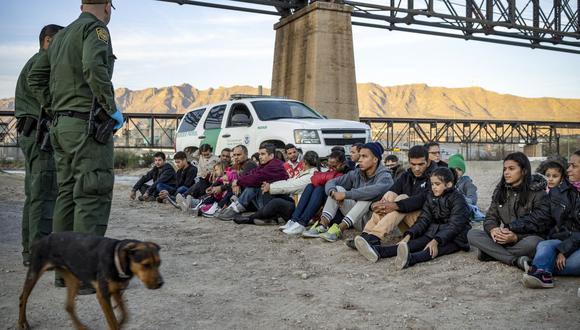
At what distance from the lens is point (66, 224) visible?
15.5ft

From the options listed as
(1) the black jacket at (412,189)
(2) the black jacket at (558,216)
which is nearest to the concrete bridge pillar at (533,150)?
(1) the black jacket at (412,189)

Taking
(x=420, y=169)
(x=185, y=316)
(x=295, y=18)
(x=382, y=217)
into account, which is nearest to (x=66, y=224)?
(x=185, y=316)

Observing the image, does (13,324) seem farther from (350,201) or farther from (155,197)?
(155,197)

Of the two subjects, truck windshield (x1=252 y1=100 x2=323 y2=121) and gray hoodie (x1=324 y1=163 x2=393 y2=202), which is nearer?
gray hoodie (x1=324 y1=163 x2=393 y2=202)

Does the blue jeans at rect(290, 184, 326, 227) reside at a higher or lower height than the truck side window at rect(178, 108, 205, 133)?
lower

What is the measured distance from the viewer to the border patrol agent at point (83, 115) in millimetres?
4445

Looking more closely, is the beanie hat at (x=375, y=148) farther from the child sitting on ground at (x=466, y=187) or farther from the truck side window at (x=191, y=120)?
the truck side window at (x=191, y=120)

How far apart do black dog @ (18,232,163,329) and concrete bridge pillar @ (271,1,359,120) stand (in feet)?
55.3

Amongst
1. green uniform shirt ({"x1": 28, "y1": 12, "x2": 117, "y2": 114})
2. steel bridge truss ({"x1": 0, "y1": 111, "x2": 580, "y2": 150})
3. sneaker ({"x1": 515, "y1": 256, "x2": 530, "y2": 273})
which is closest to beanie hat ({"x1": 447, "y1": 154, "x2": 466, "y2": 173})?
sneaker ({"x1": 515, "y1": 256, "x2": 530, "y2": 273})

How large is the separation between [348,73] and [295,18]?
3160mm

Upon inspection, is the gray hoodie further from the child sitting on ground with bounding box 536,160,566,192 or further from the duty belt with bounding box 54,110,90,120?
the duty belt with bounding box 54,110,90,120

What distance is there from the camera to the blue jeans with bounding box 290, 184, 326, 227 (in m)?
7.59

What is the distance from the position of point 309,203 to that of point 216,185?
2.92m

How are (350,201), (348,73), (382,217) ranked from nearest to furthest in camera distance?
1. (382,217)
2. (350,201)
3. (348,73)
